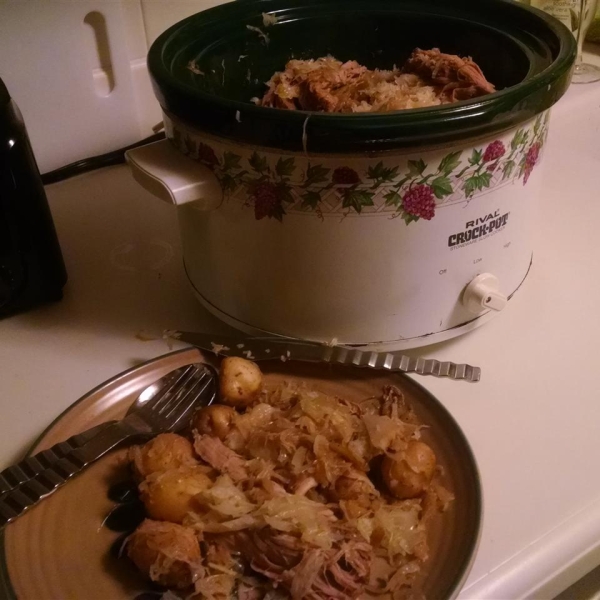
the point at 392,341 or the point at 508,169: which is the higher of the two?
the point at 508,169

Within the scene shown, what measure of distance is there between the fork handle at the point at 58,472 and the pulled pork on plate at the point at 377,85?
0.97ft

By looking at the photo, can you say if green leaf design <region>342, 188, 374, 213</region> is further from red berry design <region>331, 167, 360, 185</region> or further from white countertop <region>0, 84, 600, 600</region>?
white countertop <region>0, 84, 600, 600</region>

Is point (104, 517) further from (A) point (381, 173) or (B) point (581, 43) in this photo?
(B) point (581, 43)

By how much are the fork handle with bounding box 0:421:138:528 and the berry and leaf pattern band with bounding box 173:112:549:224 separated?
19 cm

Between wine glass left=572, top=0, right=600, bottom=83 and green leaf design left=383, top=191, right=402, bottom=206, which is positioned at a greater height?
green leaf design left=383, top=191, right=402, bottom=206

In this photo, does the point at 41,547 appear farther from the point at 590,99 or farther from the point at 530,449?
the point at 590,99

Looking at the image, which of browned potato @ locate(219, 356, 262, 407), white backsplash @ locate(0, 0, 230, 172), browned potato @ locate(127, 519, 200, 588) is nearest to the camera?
browned potato @ locate(127, 519, 200, 588)

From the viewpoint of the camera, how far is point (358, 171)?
0.44m

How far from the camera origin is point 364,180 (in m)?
0.45

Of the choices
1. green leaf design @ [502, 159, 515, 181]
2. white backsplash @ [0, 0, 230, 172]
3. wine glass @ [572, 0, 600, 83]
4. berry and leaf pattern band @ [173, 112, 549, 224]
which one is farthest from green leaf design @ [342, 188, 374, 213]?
wine glass @ [572, 0, 600, 83]

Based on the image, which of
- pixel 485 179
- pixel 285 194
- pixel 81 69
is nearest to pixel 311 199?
pixel 285 194

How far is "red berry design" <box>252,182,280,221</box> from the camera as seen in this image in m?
0.47

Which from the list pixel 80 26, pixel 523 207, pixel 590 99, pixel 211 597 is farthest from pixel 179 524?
pixel 590 99

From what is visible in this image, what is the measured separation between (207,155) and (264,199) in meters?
0.05
